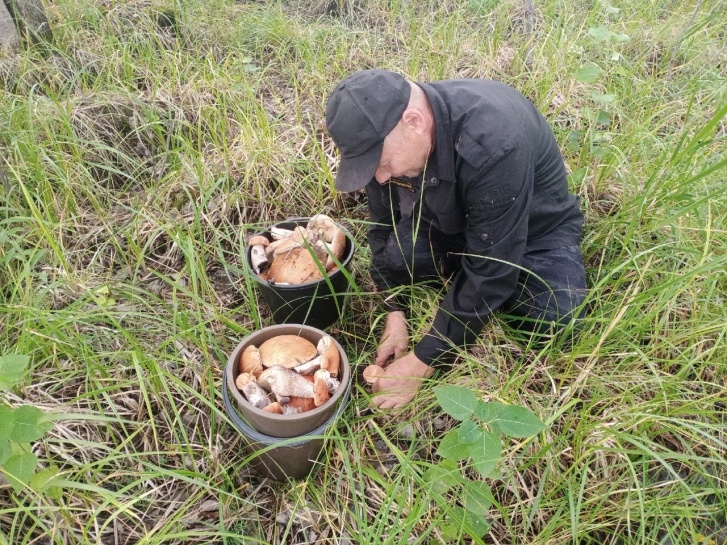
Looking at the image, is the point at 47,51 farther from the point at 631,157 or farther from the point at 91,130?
the point at 631,157

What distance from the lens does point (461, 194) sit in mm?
1969

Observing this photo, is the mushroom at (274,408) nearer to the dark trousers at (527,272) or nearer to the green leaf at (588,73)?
the dark trousers at (527,272)

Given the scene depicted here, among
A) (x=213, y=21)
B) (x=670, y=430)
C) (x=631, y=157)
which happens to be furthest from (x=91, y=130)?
(x=670, y=430)

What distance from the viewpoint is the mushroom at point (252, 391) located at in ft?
5.59

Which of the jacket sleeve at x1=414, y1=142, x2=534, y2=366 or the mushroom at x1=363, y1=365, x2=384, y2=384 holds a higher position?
the jacket sleeve at x1=414, y1=142, x2=534, y2=366

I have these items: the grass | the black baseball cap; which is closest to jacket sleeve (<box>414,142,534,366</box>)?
the grass

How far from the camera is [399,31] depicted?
155 inches

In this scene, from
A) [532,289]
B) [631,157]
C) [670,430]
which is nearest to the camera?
[670,430]

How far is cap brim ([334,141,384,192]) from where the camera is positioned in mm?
1729

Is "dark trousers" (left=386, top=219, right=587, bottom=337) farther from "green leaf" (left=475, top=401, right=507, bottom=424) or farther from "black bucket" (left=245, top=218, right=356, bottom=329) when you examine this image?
"green leaf" (left=475, top=401, right=507, bottom=424)

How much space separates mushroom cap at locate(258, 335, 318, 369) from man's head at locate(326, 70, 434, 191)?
1.93 feet

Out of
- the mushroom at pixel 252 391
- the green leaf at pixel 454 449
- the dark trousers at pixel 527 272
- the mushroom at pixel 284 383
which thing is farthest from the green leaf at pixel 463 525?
the dark trousers at pixel 527 272

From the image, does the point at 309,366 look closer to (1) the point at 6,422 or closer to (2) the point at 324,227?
(2) the point at 324,227

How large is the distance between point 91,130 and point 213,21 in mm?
1483
